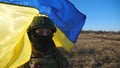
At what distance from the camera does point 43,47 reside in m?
4.95

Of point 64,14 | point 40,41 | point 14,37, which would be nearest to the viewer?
point 14,37

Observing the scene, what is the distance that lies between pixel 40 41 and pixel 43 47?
10 centimetres

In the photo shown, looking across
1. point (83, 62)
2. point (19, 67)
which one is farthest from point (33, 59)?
point (83, 62)

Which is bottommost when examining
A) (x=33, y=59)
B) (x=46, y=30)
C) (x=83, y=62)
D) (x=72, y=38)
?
(x=83, y=62)

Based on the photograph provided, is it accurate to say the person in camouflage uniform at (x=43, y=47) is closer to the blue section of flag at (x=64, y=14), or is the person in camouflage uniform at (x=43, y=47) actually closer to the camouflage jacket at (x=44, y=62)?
the camouflage jacket at (x=44, y=62)

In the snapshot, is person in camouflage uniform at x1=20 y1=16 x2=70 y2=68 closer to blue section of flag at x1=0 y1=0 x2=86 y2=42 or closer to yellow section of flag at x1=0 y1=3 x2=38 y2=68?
yellow section of flag at x1=0 y1=3 x2=38 y2=68

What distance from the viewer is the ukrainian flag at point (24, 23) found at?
14.8 ft

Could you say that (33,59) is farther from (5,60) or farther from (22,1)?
(22,1)

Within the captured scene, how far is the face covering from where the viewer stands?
4922 millimetres

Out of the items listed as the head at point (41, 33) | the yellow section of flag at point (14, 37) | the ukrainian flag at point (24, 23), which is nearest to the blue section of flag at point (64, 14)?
the ukrainian flag at point (24, 23)

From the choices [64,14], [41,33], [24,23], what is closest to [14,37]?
[24,23]

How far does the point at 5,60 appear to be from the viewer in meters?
4.38

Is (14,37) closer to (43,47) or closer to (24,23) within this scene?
(24,23)

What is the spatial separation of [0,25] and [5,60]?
0.57 m
